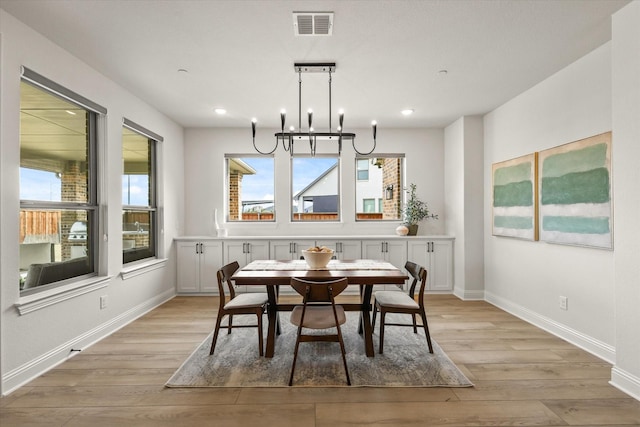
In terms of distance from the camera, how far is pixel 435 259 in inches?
208

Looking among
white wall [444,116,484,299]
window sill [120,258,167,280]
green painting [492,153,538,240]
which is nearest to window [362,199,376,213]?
white wall [444,116,484,299]

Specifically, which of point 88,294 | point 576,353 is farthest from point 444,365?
point 88,294

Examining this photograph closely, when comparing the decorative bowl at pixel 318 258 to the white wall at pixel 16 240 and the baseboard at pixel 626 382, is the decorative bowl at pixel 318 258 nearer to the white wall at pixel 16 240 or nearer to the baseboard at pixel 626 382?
the white wall at pixel 16 240

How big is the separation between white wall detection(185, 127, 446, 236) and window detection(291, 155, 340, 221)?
15 centimetres

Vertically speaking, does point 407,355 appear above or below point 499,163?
below

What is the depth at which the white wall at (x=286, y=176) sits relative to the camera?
5.66m

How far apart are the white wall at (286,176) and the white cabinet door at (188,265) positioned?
468mm

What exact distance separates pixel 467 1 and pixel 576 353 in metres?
3.04

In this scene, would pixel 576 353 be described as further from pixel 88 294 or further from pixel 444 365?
pixel 88 294

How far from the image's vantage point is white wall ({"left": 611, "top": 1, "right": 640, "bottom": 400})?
2.26 m

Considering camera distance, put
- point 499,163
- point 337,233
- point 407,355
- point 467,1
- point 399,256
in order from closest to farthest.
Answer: point 467,1 → point 407,355 → point 499,163 → point 399,256 → point 337,233

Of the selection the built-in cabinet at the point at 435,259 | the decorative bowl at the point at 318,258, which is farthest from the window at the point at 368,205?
the decorative bowl at the point at 318,258

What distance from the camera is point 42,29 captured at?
2.61 meters

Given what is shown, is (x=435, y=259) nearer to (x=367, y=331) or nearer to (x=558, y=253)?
(x=558, y=253)
